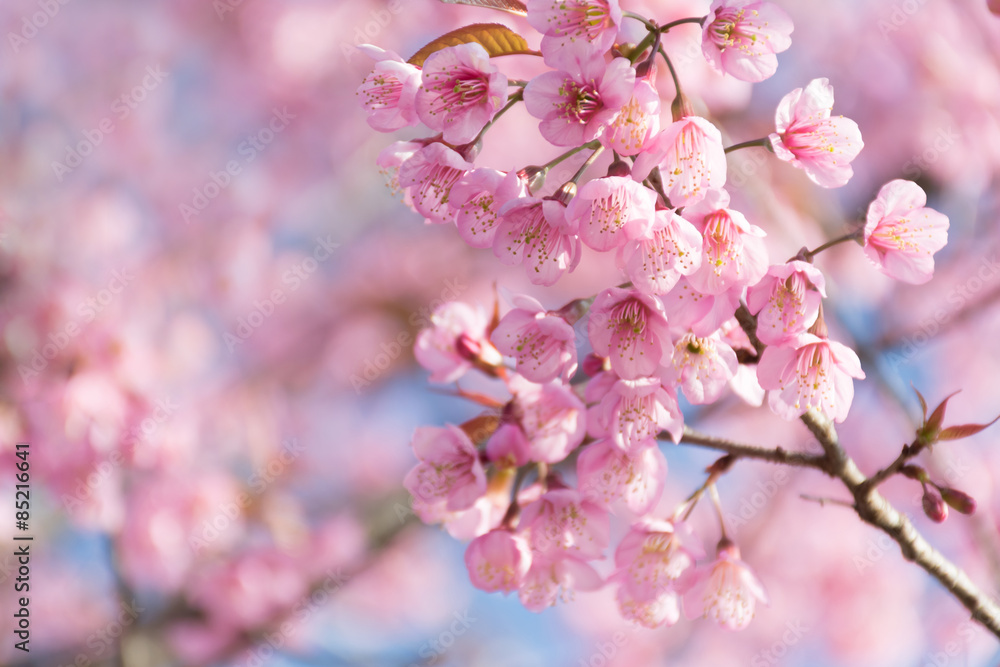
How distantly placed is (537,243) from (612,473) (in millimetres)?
334

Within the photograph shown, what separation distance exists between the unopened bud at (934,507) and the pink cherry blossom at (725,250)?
1.24 feet

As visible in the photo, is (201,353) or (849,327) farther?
(201,353)

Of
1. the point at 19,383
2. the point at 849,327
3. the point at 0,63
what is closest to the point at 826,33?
the point at 849,327

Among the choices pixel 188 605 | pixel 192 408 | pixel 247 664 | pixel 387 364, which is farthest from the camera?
pixel 387 364

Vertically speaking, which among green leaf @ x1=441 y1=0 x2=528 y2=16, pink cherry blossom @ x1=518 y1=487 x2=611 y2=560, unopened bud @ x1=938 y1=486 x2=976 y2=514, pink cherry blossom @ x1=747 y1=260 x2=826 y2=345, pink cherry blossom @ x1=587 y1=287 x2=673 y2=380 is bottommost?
pink cherry blossom @ x1=518 y1=487 x2=611 y2=560

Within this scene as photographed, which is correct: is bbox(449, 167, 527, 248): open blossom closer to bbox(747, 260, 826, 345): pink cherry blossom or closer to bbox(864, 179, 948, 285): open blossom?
bbox(747, 260, 826, 345): pink cherry blossom

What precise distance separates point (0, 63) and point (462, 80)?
3494mm

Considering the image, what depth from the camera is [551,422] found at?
0.96m

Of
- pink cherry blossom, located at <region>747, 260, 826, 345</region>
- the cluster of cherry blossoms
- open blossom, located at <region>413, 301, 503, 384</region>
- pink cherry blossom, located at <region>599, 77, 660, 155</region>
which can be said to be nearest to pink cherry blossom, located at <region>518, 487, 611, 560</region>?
the cluster of cherry blossoms

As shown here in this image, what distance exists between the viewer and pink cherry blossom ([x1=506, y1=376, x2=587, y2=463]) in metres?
0.96

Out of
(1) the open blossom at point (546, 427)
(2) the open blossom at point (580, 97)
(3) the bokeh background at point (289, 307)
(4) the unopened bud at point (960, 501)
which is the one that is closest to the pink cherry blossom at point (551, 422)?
(1) the open blossom at point (546, 427)

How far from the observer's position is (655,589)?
105 centimetres

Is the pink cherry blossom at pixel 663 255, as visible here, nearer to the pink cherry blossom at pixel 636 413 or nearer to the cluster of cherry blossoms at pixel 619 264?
the cluster of cherry blossoms at pixel 619 264

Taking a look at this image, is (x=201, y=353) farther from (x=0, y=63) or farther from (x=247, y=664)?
(x=0, y=63)
